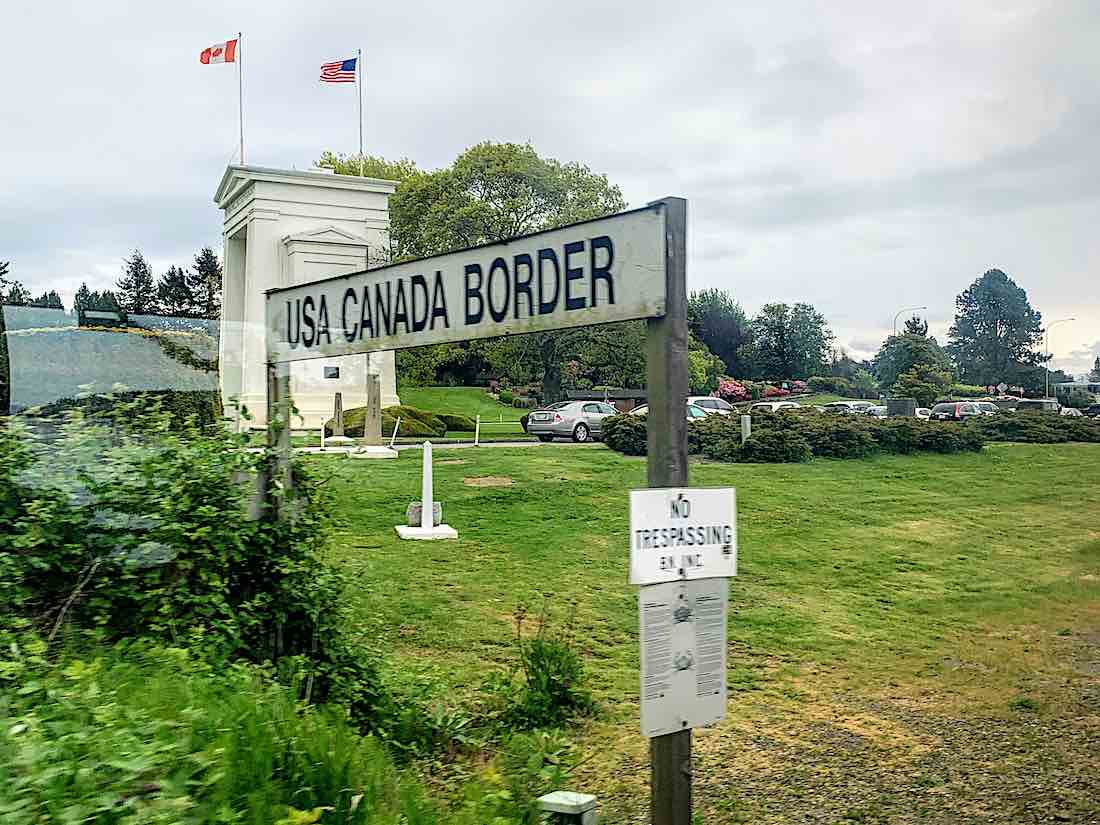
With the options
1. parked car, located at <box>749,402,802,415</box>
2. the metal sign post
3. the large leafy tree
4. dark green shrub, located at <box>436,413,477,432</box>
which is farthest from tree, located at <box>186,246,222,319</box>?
the metal sign post

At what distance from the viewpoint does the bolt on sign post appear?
2865 millimetres

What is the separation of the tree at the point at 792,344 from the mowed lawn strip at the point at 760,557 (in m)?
10.5

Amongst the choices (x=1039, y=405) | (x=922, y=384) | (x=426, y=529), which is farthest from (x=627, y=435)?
(x=1039, y=405)

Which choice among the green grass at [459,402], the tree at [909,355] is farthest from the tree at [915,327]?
the green grass at [459,402]

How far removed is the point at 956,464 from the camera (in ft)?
52.2

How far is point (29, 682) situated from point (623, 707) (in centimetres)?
311

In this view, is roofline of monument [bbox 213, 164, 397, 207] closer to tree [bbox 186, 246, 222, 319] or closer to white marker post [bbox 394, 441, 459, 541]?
white marker post [bbox 394, 441, 459, 541]

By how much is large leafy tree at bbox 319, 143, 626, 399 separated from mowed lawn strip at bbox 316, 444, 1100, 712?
1246 centimetres

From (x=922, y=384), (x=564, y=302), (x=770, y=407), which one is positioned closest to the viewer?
(x=564, y=302)

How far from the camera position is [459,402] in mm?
29812

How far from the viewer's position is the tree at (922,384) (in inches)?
928

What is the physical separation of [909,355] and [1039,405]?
3209mm

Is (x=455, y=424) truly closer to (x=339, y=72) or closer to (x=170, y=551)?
(x=339, y=72)

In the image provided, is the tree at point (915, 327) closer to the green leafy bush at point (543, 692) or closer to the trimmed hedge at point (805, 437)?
the trimmed hedge at point (805, 437)
